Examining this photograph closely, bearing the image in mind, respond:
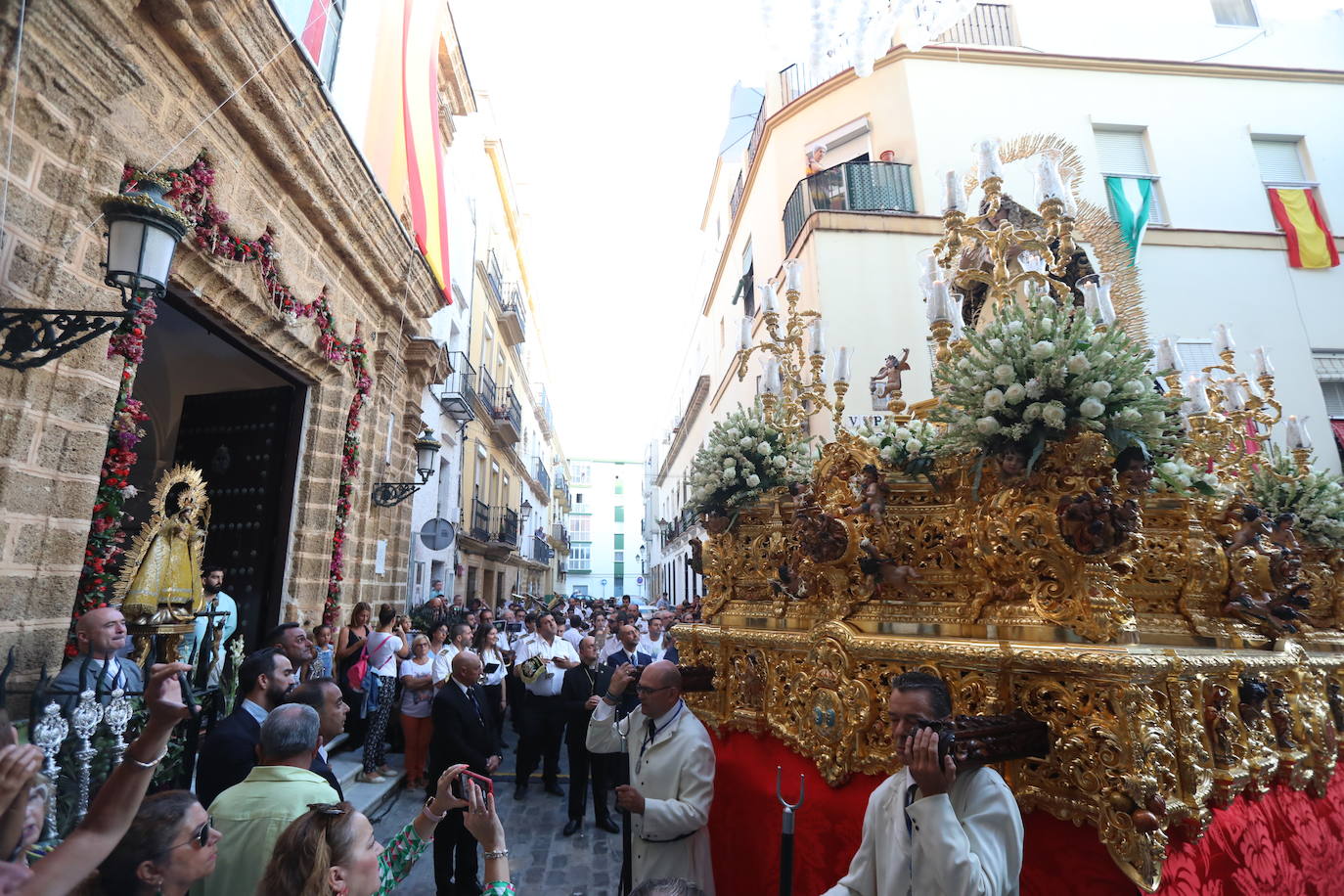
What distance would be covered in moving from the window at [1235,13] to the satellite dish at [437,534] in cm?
1563

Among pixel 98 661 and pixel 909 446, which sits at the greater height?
pixel 909 446

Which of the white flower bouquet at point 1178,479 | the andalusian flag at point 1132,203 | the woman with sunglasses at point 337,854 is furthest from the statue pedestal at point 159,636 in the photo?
the andalusian flag at point 1132,203

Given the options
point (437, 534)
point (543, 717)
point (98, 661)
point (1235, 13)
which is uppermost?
point (1235, 13)

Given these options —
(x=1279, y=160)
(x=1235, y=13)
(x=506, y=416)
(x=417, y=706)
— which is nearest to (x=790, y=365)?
(x=417, y=706)

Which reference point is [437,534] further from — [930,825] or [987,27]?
[987,27]

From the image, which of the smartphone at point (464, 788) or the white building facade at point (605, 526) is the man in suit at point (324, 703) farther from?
the white building facade at point (605, 526)

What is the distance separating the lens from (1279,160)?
37.4 feet

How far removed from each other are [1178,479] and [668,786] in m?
2.55

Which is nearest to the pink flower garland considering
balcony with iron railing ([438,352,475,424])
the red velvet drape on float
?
the red velvet drape on float

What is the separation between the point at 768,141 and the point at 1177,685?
1216 centimetres

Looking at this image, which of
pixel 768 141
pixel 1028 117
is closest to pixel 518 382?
pixel 768 141

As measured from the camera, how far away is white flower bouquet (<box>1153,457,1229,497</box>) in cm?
293

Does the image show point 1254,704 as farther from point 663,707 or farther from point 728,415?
point 728,415

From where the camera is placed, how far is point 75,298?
3.66 metres
